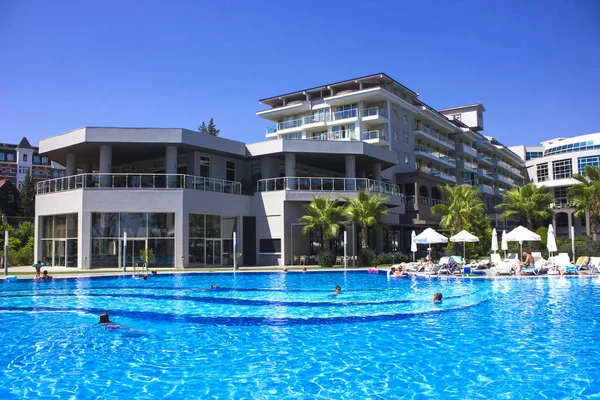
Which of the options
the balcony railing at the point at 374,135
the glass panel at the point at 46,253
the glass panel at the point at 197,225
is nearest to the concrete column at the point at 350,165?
the glass panel at the point at 197,225

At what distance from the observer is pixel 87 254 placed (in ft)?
97.5

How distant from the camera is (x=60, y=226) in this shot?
105ft

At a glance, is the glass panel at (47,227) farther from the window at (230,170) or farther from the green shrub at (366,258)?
the green shrub at (366,258)

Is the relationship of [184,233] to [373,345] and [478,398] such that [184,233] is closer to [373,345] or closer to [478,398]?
[373,345]

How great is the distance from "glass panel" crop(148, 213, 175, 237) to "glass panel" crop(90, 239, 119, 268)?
2.25 metres

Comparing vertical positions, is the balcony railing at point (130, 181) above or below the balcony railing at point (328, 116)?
below

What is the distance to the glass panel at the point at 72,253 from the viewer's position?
30781 millimetres

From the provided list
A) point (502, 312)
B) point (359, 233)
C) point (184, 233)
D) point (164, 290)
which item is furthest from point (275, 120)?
point (502, 312)

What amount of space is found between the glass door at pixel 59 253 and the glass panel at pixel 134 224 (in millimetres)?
4364

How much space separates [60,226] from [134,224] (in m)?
5.42

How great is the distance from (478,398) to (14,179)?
8958 cm

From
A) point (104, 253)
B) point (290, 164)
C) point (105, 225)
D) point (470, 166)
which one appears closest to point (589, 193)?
point (290, 164)

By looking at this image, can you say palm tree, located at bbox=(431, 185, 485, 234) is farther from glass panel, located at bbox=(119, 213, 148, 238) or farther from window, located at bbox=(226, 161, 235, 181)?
glass panel, located at bbox=(119, 213, 148, 238)

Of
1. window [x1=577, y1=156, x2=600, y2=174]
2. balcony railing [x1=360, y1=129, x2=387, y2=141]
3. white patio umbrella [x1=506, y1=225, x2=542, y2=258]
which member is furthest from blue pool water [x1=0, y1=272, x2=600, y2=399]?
window [x1=577, y1=156, x2=600, y2=174]
